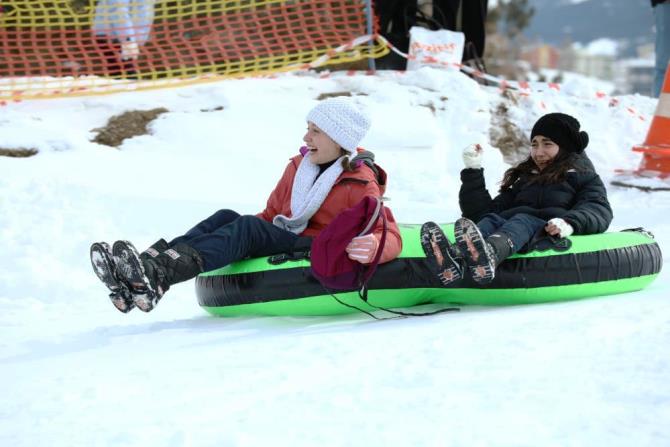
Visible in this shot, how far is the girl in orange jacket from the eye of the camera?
3648mm

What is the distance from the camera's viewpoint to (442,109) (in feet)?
26.1

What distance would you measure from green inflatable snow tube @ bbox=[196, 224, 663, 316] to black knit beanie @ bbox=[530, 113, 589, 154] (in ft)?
1.67

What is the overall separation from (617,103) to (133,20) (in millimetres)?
4913

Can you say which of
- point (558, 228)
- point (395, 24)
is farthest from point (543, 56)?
point (558, 228)

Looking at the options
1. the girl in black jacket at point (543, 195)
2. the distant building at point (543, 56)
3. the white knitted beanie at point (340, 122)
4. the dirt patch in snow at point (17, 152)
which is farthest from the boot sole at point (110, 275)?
the distant building at point (543, 56)

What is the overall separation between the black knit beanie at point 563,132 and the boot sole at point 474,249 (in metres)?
1.01

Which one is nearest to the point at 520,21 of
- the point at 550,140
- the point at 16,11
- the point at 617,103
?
the point at 617,103

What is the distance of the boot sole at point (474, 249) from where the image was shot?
347cm

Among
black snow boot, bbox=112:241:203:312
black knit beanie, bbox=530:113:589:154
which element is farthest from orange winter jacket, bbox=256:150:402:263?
black knit beanie, bbox=530:113:589:154

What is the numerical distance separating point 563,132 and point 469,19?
5.74 metres

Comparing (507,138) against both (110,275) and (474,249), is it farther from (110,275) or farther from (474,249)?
(110,275)

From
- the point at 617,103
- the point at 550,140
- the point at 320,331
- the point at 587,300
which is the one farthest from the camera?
the point at 617,103

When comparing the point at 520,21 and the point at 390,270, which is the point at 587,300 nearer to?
the point at 390,270

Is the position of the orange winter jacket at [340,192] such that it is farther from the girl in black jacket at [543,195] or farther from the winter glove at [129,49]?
the winter glove at [129,49]
